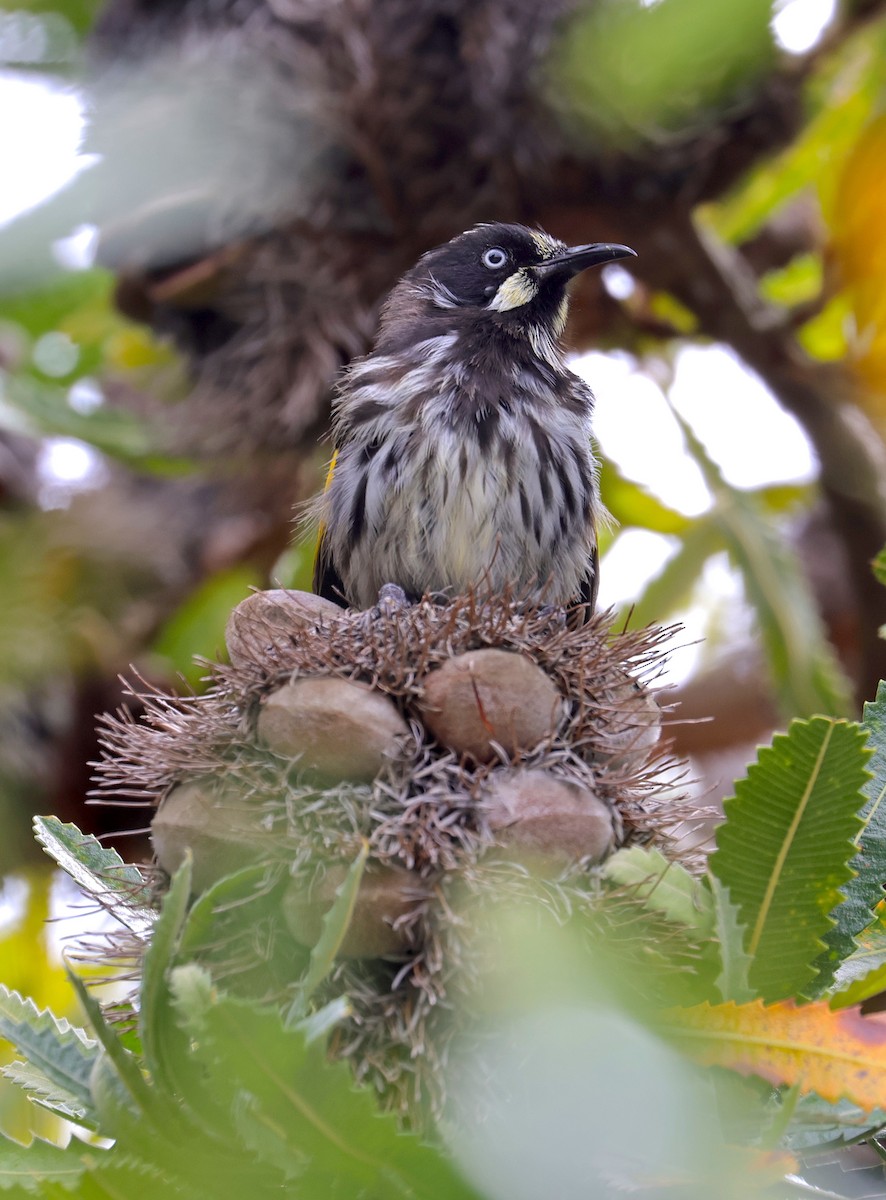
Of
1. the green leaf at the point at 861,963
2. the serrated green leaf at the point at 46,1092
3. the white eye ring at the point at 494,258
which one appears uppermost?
the white eye ring at the point at 494,258

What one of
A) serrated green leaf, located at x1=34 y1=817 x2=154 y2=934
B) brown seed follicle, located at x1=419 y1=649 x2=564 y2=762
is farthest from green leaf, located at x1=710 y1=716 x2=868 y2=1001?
Answer: serrated green leaf, located at x1=34 y1=817 x2=154 y2=934

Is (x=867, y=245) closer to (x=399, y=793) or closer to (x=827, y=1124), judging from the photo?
(x=399, y=793)

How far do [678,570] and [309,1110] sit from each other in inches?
138

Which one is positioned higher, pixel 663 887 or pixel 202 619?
pixel 202 619

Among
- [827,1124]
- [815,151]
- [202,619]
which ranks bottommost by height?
[827,1124]

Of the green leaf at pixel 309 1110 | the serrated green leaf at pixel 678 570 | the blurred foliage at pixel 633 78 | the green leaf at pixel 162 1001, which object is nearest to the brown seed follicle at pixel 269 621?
the green leaf at pixel 162 1001

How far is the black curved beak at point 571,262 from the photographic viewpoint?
3.20m

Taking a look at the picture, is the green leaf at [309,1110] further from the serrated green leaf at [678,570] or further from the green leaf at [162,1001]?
the serrated green leaf at [678,570]

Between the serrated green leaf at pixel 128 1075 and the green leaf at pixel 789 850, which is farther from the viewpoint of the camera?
the green leaf at pixel 789 850

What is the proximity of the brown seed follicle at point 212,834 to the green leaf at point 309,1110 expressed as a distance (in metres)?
0.29

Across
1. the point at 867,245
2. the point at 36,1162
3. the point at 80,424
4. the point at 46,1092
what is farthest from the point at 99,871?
the point at 867,245

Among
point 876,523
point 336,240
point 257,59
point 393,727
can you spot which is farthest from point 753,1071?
point 257,59

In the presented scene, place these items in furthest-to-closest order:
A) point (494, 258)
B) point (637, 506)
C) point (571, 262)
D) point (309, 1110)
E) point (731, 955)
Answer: point (637, 506), point (494, 258), point (571, 262), point (731, 955), point (309, 1110)

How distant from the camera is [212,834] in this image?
139 centimetres
